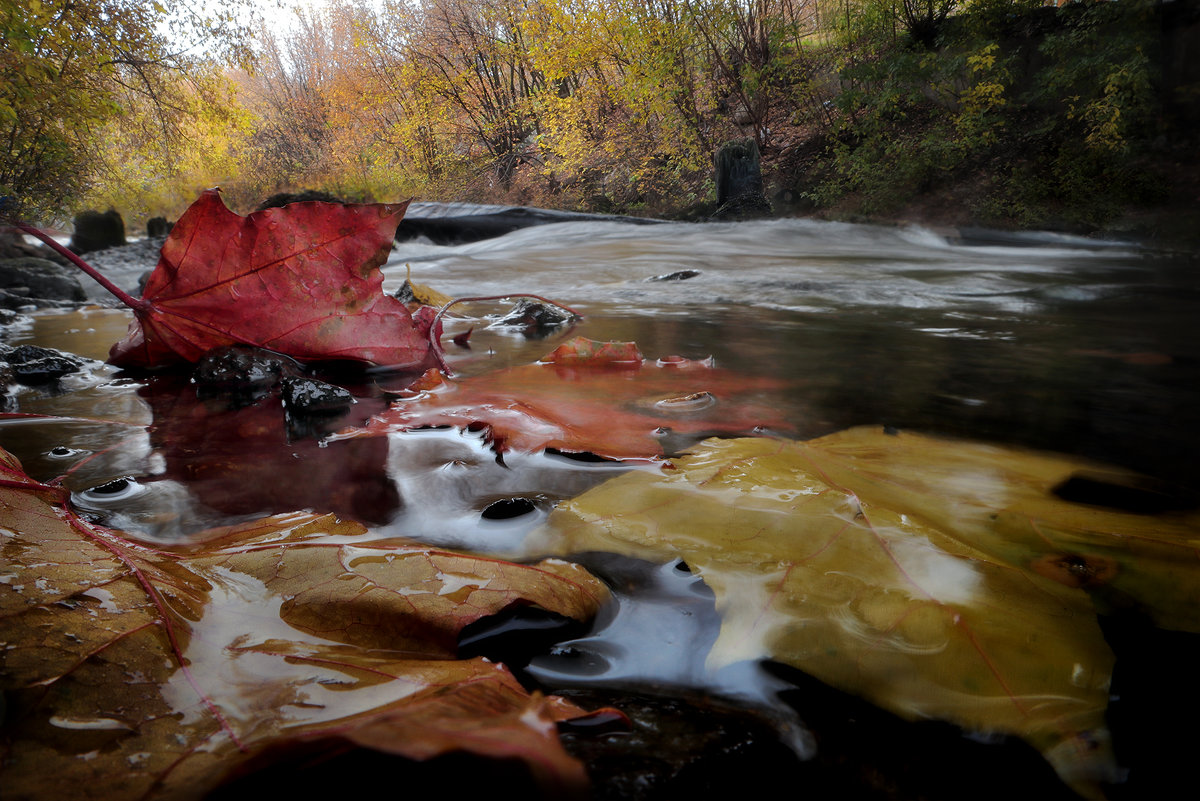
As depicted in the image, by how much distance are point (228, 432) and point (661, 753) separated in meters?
0.79

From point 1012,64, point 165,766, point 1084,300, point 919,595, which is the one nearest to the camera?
point 165,766

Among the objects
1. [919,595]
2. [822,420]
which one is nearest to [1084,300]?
[822,420]

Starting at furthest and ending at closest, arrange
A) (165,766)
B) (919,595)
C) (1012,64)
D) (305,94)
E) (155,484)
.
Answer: (305,94) < (1012,64) < (155,484) < (919,595) < (165,766)

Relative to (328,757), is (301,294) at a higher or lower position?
higher

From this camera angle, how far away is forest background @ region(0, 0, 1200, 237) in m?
7.00

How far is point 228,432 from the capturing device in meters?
0.89

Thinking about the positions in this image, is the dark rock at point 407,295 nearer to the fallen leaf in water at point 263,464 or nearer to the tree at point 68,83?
the fallen leaf in water at point 263,464

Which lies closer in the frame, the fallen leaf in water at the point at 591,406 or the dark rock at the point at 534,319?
the fallen leaf in water at the point at 591,406

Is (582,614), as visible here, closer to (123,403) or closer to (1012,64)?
(123,403)

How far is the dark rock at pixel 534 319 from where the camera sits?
6.29ft

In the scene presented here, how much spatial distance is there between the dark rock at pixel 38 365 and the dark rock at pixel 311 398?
770 millimetres

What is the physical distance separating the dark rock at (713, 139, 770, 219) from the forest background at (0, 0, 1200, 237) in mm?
762

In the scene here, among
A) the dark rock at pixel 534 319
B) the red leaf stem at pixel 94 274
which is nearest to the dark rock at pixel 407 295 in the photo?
the dark rock at pixel 534 319

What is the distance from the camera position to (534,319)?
197 centimetres
